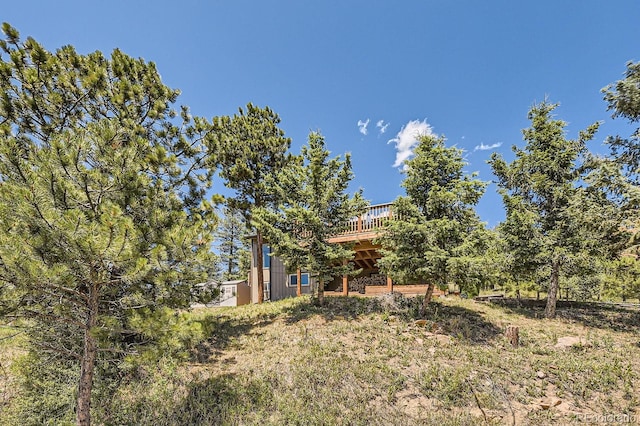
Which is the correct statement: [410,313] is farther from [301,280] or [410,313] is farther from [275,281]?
[275,281]

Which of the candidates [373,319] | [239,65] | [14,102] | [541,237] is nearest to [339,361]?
[373,319]

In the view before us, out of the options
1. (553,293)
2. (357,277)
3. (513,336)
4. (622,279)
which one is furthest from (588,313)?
(357,277)

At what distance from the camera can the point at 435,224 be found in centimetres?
934

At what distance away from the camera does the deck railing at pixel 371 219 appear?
13016mm

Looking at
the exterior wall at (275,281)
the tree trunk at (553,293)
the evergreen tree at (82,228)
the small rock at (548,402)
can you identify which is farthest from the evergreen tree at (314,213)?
the tree trunk at (553,293)

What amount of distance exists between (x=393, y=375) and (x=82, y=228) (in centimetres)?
693

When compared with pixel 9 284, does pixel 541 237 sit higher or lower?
higher

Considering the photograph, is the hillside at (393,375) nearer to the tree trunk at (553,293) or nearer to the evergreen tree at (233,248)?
the tree trunk at (553,293)

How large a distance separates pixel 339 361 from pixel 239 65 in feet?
39.1

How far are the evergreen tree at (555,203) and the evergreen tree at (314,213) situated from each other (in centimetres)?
637

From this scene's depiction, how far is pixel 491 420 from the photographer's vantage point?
17.3ft

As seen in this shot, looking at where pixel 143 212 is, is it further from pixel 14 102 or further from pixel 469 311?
pixel 469 311

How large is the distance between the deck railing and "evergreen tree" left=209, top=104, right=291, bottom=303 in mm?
4104

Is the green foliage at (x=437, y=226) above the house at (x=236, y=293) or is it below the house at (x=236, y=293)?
above
